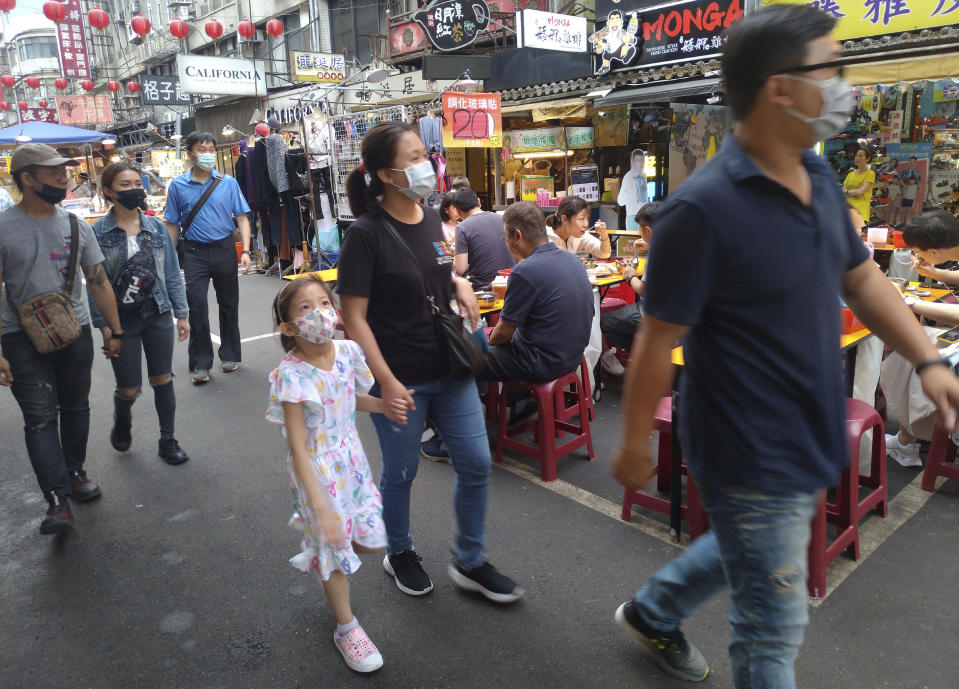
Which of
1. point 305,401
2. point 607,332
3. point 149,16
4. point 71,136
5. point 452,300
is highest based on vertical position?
point 149,16

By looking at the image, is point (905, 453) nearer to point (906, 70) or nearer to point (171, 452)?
point (171, 452)

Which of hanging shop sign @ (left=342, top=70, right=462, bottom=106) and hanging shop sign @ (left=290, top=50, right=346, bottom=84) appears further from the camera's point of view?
hanging shop sign @ (left=290, top=50, right=346, bottom=84)

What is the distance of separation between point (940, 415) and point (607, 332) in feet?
11.7

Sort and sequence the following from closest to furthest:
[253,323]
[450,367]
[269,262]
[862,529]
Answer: [450,367] < [862,529] < [253,323] < [269,262]

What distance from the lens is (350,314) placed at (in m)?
2.37

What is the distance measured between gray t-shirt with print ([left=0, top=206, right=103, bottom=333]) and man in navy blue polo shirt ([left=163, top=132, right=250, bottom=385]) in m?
2.32

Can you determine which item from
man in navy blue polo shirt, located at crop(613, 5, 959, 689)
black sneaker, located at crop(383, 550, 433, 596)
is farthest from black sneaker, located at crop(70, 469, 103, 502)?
man in navy blue polo shirt, located at crop(613, 5, 959, 689)

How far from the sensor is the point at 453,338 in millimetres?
2473

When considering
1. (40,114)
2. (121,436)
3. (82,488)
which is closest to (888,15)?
(121,436)

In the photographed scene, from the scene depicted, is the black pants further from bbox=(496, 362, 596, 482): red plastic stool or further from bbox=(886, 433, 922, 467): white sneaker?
bbox=(886, 433, 922, 467): white sneaker

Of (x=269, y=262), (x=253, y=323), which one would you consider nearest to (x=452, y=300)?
(x=253, y=323)

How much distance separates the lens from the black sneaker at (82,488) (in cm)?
387

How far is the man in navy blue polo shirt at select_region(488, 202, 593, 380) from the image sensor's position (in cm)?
369

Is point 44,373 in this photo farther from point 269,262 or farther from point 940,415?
point 269,262
